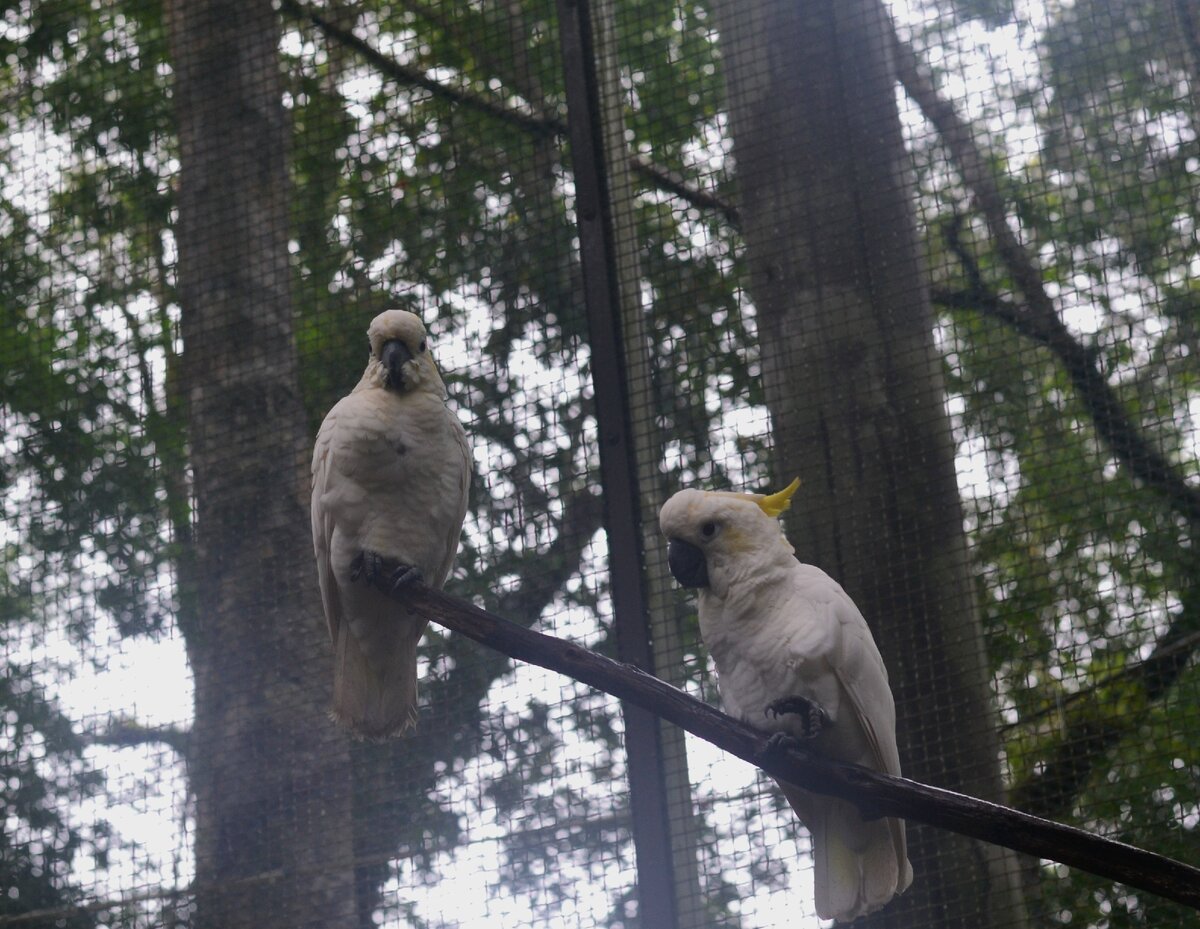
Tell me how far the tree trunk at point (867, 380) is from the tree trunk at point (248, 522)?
46.7 inches

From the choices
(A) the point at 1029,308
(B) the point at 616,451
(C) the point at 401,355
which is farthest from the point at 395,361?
(A) the point at 1029,308

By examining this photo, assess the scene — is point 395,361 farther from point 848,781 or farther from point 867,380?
point 848,781

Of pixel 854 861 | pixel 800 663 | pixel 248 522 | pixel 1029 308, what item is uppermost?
pixel 1029 308

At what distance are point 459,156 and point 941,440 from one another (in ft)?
4.46

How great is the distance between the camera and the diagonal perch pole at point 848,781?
1.54 metres

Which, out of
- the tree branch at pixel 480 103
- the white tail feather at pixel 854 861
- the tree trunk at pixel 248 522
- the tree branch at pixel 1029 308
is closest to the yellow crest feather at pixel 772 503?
the white tail feather at pixel 854 861

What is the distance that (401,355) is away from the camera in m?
2.44

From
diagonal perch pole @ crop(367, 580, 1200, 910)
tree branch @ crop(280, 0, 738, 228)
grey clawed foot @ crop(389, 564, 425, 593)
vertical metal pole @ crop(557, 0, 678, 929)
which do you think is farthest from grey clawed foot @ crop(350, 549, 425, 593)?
tree branch @ crop(280, 0, 738, 228)

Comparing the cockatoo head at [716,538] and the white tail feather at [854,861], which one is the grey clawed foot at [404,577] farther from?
the white tail feather at [854,861]

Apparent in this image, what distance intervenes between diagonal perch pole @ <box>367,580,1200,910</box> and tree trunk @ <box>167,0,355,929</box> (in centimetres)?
107

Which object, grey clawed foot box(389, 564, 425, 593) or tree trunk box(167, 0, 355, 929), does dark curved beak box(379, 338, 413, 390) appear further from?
tree trunk box(167, 0, 355, 929)

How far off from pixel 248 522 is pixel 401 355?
3.11 feet

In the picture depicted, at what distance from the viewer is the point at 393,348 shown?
244 centimetres

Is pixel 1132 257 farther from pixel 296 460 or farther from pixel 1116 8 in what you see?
pixel 296 460
